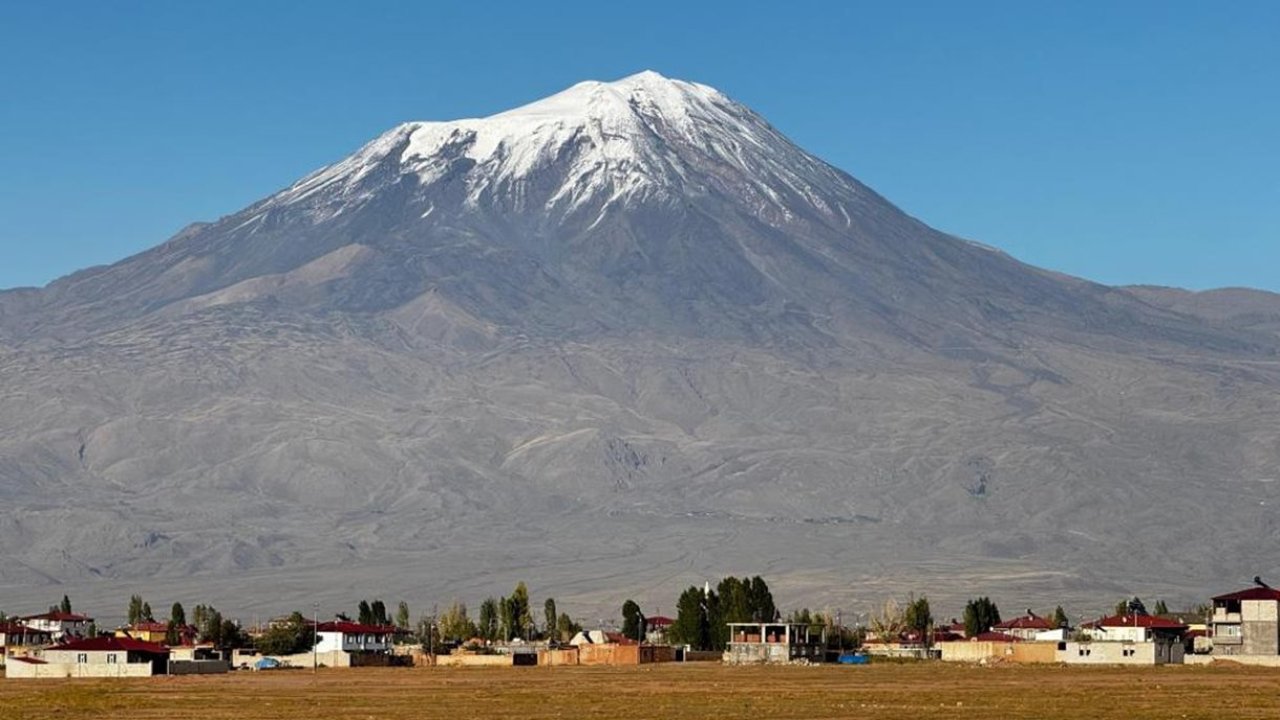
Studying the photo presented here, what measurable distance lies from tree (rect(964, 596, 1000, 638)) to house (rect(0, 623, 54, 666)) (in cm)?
5436

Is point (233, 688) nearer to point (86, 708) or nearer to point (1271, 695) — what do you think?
point (86, 708)

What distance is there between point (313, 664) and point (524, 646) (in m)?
25.2

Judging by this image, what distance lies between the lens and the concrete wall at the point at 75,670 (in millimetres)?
102188

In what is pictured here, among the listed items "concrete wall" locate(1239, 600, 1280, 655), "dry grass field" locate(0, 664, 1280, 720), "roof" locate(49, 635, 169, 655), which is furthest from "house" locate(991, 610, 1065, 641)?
"roof" locate(49, 635, 169, 655)

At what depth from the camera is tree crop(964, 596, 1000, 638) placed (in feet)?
500

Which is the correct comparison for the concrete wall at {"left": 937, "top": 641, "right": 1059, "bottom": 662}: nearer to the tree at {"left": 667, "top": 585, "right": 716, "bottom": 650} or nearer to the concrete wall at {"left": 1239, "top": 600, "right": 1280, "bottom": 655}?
the concrete wall at {"left": 1239, "top": 600, "right": 1280, "bottom": 655}

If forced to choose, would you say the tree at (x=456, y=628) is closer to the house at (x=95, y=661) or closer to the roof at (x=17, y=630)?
the roof at (x=17, y=630)

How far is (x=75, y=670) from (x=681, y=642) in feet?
133

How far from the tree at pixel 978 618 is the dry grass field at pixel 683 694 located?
47.4 meters

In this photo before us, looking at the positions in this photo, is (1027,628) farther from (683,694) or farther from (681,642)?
(683,694)

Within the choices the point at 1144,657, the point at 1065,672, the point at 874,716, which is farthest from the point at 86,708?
the point at 1144,657

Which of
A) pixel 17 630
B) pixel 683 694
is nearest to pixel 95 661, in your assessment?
pixel 17 630

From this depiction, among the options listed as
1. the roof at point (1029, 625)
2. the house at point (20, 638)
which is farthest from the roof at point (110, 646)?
the roof at point (1029, 625)

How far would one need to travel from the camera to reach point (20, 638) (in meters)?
138
